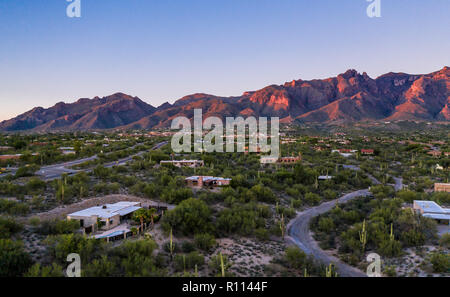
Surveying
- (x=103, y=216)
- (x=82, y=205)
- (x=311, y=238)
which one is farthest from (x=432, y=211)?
(x=82, y=205)

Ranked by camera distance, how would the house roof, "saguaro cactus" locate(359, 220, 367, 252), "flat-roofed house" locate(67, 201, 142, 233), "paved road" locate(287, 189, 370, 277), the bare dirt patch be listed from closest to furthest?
"paved road" locate(287, 189, 370, 277) < "saguaro cactus" locate(359, 220, 367, 252) < "flat-roofed house" locate(67, 201, 142, 233) < the house roof < the bare dirt patch

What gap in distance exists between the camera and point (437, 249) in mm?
14961

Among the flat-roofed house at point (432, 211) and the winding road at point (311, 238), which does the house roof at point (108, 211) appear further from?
the flat-roofed house at point (432, 211)

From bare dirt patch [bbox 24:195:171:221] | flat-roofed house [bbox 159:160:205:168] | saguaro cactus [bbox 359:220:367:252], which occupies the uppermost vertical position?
flat-roofed house [bbox 159:160:205:168]

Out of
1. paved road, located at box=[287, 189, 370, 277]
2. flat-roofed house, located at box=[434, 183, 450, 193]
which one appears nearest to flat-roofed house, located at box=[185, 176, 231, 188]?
paved road, located at box=[287, 189, 370, 277]

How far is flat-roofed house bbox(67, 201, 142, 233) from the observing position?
55.2ft

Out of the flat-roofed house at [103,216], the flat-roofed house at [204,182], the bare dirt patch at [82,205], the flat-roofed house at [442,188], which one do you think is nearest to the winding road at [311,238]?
the flat-roofed house at [442,188]

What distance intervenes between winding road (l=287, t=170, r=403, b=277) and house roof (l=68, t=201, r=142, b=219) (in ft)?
36.5

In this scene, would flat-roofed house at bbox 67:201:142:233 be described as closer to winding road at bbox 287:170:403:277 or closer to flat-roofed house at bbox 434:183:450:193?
winding road at bbox 287:170:403:277

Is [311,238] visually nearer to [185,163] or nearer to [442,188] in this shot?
[442,188]

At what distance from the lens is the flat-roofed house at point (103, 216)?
55.2ft

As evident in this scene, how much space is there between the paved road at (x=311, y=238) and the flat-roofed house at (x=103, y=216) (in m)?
11.2

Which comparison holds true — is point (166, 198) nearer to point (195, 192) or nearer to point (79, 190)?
point (195, 192)
